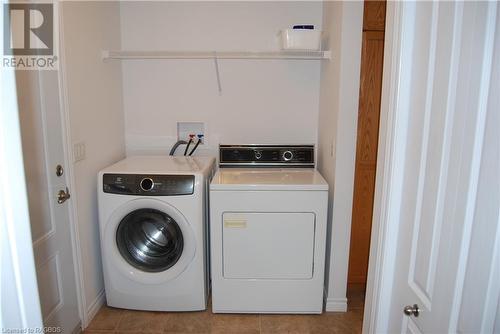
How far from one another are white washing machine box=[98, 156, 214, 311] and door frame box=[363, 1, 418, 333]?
1.18 meters

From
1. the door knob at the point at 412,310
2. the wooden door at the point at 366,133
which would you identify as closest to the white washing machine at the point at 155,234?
the wooden door at the point at 366,133

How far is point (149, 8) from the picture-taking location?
2.69 m

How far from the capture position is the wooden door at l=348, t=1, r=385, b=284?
2.21 m

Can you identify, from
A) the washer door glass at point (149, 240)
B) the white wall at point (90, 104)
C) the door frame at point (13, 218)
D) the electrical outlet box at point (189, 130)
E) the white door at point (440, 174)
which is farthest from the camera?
the electrical outlet box at point (189, 130)

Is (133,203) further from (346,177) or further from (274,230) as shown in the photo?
(346,177)

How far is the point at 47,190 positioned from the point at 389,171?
1628mm

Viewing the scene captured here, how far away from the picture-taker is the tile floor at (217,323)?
2.22 metres

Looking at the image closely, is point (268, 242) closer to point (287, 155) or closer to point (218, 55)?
point (287, 155)

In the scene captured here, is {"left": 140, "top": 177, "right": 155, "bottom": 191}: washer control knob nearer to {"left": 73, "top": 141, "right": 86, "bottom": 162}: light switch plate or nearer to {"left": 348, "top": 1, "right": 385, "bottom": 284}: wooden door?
{"left": 73, "top": 141, "right": 86, "bottom": 162}: light switch plate

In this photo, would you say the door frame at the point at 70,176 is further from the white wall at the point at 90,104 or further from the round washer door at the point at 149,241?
the round washer door at the point at 149,241

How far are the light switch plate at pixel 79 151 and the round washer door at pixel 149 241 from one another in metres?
0.38

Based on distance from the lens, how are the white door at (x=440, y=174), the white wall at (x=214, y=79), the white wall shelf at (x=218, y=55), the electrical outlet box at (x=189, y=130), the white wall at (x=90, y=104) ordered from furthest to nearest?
the electrical outlet box at (x=189, y=130)
the white wall at (x=214, y=79)
the white wall shelf at (x=218, y=55)
the white wall at (x=90, y=104)
the white door at (x=440, y=174)

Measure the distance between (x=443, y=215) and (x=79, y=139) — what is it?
6.37 feet

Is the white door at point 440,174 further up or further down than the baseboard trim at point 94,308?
further up
